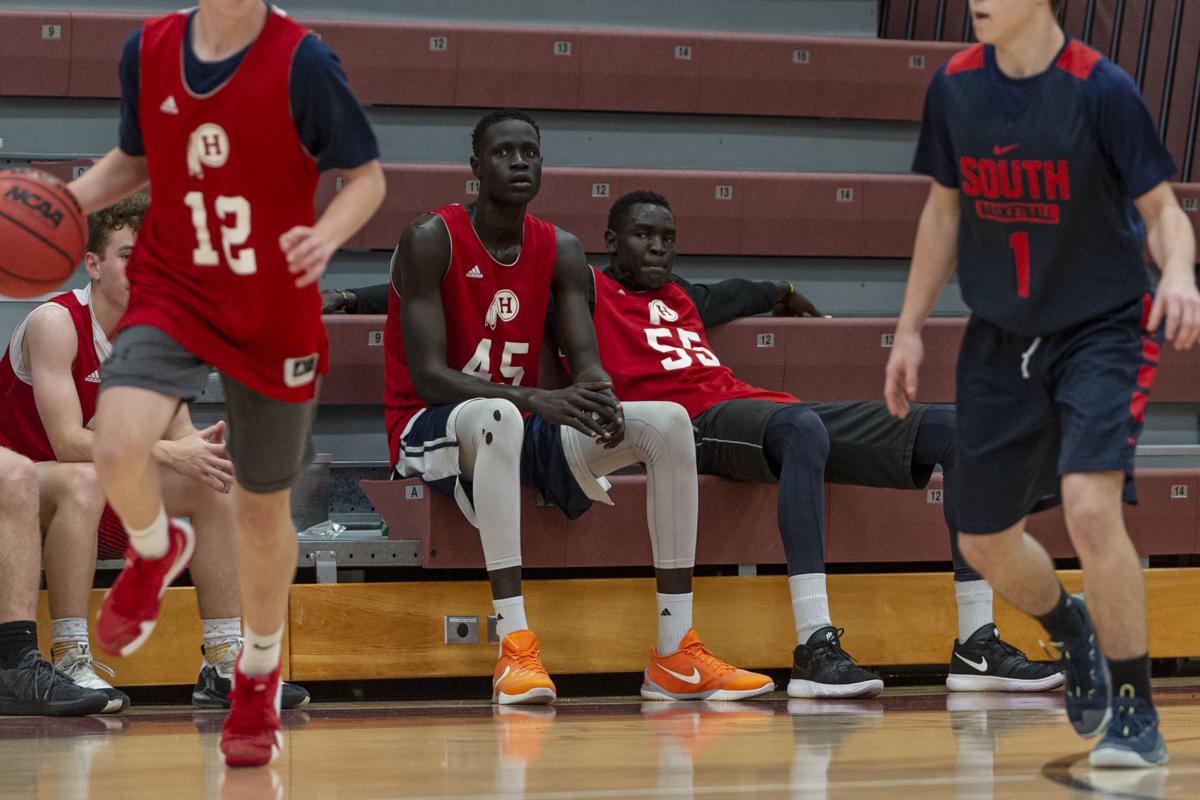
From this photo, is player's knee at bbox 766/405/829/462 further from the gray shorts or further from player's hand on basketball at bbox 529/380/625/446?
the gray shorts

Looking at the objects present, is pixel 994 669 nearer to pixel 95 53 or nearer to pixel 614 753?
pixel 614 753

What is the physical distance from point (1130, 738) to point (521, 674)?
1410mm

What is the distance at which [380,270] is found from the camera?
4.67 m

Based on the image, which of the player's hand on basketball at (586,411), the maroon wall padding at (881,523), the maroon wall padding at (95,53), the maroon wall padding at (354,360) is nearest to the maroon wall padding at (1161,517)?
the maroon wall padding at (881,523)

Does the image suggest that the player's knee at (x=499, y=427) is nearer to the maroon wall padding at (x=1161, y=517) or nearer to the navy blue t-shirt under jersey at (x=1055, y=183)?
the navy blue t-shirt under jersey at (x=1055, y=183)

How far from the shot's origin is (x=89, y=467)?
3.23 metres

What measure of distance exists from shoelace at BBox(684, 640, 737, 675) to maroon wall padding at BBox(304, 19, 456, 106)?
8.13ft

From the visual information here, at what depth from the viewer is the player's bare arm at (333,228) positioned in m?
2.06

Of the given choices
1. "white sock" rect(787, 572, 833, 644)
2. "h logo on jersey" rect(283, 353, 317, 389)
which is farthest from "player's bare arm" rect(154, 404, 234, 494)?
"white sock" rect(787, 572, 833, 644)

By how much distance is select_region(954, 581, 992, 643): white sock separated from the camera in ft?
11.7

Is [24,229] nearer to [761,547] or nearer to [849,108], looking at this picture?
[761,547]

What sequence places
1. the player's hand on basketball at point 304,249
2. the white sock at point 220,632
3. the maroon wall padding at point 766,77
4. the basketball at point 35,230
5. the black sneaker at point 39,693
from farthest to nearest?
the maroon wall padding at point 766,77
the white sock at point 220,632
the black sneaker at point 39,693
the basketball at point 35,230
the player's hand on basketball at point 304,249

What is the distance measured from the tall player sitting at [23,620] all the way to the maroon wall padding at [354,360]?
109 centimetres

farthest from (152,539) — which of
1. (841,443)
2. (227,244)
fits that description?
(841,443)
